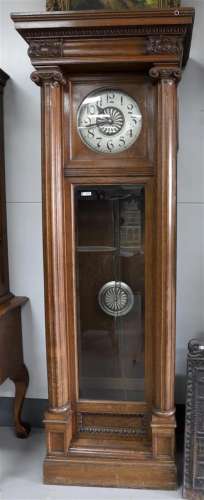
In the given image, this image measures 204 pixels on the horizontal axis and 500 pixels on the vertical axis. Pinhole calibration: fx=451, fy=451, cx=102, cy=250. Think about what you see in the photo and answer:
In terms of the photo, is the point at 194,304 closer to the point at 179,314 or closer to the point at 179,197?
the point at 179,314

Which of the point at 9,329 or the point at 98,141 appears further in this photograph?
the point at 9,329

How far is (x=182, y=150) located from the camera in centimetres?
196

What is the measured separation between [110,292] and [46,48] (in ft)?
3.04

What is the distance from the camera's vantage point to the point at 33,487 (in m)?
1.75

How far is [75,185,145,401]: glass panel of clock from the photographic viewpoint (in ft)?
5.65

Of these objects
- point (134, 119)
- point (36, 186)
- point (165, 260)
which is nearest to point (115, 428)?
point (165, 260)

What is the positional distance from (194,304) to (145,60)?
1.06 meters

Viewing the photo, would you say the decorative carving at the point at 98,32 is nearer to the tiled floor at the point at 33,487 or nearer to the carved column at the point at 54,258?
the carved column at the point at 54,258

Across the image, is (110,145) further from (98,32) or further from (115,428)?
(115,428)

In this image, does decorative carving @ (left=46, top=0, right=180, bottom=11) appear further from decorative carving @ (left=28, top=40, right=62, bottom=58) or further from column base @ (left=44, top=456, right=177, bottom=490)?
column base @ (left=44, top=456, right=177, bottom=490)

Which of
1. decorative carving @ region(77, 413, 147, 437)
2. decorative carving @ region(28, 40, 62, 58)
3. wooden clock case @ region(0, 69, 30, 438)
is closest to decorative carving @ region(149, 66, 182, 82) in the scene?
decorative carving @ region(28, 40, 62, 58)

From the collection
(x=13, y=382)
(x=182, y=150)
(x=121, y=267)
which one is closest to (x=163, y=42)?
(x=182, y=150)

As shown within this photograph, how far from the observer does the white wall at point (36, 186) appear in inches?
76.4

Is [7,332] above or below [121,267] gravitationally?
below
